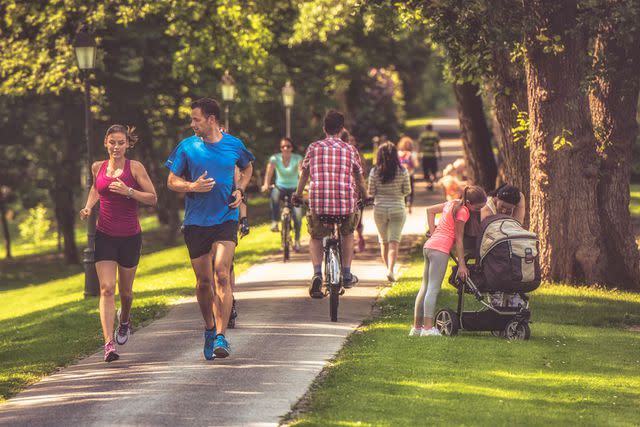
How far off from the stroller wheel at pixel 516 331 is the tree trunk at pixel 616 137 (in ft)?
16.8

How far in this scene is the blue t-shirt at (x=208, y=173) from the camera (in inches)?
409

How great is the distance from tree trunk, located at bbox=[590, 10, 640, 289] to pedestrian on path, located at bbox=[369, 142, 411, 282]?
9.22 feet

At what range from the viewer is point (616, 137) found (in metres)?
17.7

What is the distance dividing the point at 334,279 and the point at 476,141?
13.3 m

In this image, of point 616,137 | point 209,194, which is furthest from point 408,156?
point 209,194

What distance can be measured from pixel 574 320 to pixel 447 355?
3.73 metres

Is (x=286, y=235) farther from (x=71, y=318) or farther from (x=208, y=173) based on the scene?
(x=208, y=173)

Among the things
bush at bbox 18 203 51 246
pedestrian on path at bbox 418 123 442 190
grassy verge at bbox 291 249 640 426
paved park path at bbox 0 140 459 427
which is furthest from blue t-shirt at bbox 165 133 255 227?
bush at bbox 18 203 51 246

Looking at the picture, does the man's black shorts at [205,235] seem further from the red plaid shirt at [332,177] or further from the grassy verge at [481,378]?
the red plaid shirt at [332,177]

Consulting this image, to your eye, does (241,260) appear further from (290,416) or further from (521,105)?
(290,416)

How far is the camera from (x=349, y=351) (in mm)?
11258

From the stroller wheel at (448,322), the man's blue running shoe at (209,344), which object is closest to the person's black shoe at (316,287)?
the stroller wheel at (448,322)

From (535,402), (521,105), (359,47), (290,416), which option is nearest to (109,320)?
(290,416)

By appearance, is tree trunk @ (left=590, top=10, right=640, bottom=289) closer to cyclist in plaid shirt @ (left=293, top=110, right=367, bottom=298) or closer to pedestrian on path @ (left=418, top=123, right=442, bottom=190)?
cyclist in plaid shirt @ (left=293, top=110, right=367, bottom=298)
